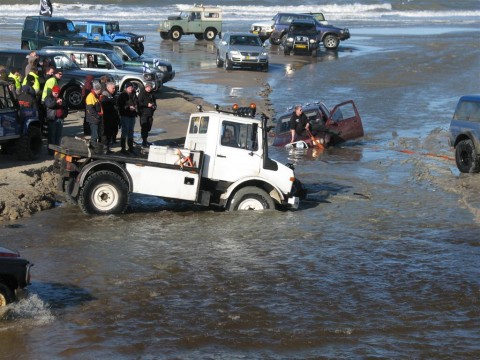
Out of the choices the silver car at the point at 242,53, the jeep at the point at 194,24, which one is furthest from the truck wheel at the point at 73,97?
the jeep at the point at 194,24

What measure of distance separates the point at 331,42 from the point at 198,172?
112ft

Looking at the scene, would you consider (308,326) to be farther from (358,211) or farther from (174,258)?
(358,211)

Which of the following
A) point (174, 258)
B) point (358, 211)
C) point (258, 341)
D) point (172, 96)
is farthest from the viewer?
point (172, 96)

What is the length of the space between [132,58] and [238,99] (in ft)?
13.5

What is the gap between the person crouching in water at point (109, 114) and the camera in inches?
→ 695

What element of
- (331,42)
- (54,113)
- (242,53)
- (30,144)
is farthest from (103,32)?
(30,144)

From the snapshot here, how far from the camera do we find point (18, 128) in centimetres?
1778

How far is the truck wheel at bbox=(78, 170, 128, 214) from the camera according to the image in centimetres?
1516

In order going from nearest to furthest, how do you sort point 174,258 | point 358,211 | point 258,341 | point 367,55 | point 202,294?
point 258,341, point 202,294, point 174,258, point 358,211, point 367,55

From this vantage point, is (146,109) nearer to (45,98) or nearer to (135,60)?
(45,98)

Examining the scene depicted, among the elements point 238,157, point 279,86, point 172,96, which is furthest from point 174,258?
point 279,86

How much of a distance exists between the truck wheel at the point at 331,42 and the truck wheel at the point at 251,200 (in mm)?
33639

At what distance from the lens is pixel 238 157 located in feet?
50.7

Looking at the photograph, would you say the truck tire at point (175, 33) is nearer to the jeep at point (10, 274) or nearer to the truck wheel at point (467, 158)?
the truck wheel at point (467, 158)
